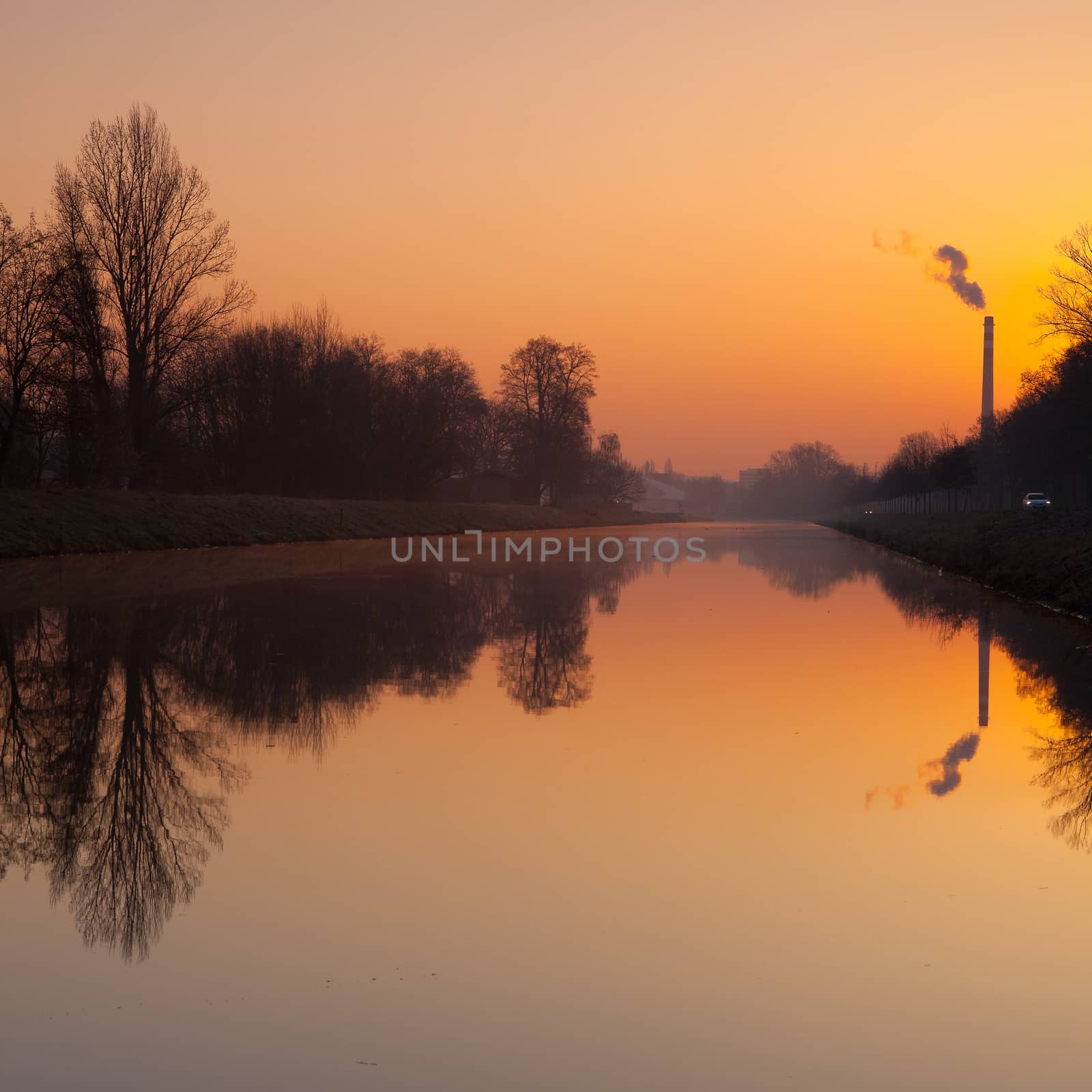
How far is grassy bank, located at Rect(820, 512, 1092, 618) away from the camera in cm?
2105

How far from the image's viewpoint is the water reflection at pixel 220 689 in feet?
20.1

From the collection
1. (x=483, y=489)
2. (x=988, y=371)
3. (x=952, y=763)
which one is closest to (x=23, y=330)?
(x=952, y=763)

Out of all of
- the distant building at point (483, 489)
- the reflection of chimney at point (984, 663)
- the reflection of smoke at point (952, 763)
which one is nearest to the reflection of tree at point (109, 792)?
the reflection of smoke at point (952, 763)

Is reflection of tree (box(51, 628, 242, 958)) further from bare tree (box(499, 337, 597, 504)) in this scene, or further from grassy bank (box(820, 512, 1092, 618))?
bare tree (box(499, 337, 597, 504))

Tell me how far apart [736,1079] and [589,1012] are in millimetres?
594

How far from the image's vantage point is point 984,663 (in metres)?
13.4

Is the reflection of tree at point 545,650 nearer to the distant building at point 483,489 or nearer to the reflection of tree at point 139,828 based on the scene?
the reflection of tree at point 139,828

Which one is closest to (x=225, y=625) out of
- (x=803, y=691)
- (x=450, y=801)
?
(x=803, y=691)

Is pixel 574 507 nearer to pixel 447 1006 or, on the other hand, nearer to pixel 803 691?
pixel 803 691

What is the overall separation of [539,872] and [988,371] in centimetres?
11550

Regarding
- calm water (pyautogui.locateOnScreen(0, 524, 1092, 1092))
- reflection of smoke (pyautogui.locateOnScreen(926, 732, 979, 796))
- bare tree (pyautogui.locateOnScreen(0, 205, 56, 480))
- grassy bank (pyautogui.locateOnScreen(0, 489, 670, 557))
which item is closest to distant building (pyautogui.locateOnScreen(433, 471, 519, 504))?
grassy bank (pyautogui.locateOnScreen(0, 489, 670, 557))

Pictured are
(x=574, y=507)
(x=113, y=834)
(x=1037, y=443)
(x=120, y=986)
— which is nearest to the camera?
(x=120, y=986)

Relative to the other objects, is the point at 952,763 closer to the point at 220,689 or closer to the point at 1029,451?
the point at 220,689

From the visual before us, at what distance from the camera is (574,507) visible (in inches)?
4245
